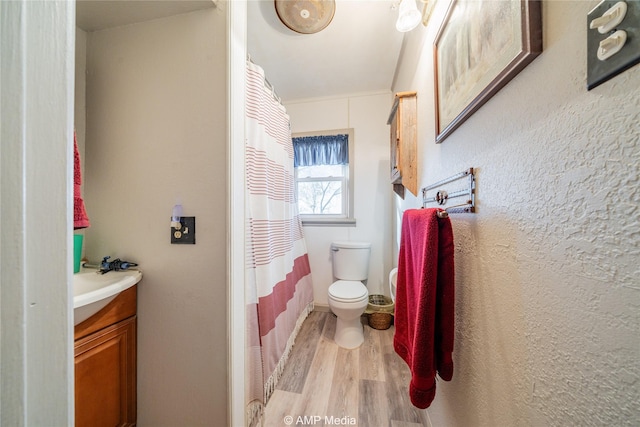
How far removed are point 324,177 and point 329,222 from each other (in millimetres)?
516

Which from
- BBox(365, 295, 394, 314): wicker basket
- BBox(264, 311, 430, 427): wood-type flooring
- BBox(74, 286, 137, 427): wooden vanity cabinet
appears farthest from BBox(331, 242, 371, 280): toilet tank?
BBox(74, 286, 137, 427): wooden vanity cabinet

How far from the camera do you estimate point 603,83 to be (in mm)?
307

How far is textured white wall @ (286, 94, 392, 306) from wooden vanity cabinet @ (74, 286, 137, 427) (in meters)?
1.54

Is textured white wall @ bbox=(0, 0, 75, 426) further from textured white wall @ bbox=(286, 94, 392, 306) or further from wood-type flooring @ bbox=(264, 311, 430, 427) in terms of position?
textured white wall @ bbox=(286, 94, 392, 306)

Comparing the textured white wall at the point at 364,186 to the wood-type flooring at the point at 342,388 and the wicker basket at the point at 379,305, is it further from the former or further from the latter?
the wood-type flooring at the point at 342,388

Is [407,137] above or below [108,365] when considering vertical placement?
above

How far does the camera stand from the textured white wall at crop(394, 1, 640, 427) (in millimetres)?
291

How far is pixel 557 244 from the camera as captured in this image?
384 mm

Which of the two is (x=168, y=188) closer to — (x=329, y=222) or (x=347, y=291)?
(x=347, y=291)

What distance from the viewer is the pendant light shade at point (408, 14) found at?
965mm

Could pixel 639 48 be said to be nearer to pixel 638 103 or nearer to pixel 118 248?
pixel 638 103

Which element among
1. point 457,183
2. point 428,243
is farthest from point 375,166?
point 428,243

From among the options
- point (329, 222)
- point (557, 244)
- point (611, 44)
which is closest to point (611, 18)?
point (611, 44)

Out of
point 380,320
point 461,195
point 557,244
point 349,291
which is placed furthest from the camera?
point 380,320
